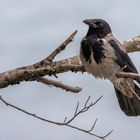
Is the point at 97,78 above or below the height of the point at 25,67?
below

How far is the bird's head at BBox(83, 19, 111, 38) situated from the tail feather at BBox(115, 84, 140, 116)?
1.97ft

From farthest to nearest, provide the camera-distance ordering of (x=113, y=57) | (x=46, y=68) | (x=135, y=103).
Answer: (x=135, y=103) → (x=113, y=57) → (x=46, y=68)

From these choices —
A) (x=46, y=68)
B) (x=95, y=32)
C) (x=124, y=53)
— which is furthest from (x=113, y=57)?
(x=46, y=68)

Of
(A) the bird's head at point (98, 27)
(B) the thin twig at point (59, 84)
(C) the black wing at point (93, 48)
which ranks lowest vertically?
(B) the thin twig at point (59, 84)

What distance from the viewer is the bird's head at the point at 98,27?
4.71m

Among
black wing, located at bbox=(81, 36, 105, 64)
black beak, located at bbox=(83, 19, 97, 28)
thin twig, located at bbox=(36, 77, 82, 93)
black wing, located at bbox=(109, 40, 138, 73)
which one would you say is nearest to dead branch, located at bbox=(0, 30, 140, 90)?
thin twig, located at bbox=(36, 77, 82, 93)

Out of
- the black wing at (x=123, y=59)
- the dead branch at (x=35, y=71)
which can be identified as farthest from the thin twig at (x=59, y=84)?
the black wing at (x=123, y=59)

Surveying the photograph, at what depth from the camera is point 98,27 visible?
15.5ft

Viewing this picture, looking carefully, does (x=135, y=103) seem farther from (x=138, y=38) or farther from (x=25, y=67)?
(x=25, y=67)

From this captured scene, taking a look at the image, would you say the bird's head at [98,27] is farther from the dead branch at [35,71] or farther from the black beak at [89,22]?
the dead branch at [35,71]

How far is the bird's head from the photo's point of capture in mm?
4707

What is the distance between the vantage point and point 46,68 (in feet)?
12.3

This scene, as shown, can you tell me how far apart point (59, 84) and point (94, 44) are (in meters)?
0.67

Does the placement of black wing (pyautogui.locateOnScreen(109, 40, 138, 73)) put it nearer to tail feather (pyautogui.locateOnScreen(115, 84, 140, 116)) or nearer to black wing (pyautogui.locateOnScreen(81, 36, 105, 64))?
black wing (pyautogui.locateOnScreen(81, 36, 105, 64))
